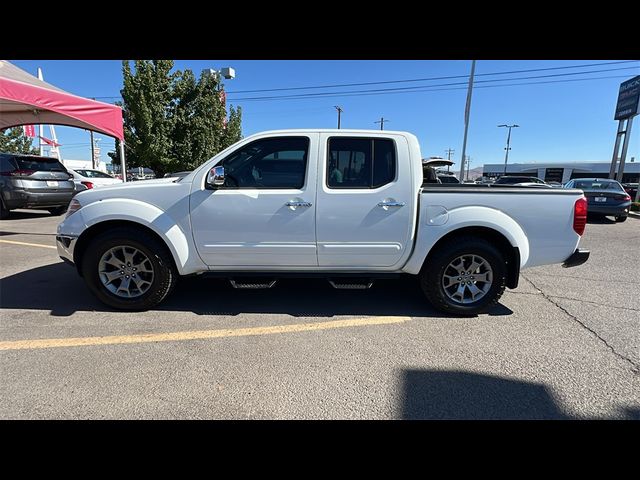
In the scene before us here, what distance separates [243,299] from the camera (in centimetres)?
398

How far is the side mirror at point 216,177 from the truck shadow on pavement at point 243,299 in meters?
1.40

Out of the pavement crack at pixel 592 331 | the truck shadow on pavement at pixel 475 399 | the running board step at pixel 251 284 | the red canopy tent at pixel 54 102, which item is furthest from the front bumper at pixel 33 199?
the pavement crack at pixel 592 331

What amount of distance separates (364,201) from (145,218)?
2.25m

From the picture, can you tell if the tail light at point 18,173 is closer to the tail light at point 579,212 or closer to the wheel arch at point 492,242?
the wheel arch at point 492,242

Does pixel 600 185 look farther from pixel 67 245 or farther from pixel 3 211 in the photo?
pixel 3 211

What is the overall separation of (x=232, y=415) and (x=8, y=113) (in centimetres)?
1163

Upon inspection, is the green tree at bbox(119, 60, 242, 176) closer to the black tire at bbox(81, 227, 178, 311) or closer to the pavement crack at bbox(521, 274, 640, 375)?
the black tire at bbox(81, 227, 178, 311)

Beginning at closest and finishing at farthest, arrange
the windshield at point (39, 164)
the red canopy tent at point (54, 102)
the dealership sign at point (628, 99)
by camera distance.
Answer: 1. the red canopy tent at point (54, 102)
2. the windshield at point (39, 164)
3. the dealership sign at point (628, 99)

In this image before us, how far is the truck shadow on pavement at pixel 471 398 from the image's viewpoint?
2.17 meters

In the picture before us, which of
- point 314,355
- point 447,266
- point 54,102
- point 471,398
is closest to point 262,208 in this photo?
point 314,355
